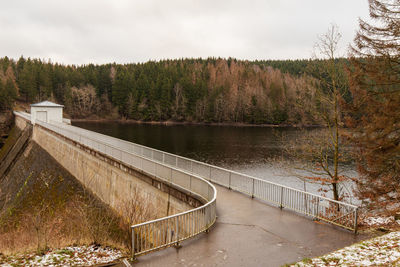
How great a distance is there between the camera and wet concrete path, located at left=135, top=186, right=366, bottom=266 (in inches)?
282

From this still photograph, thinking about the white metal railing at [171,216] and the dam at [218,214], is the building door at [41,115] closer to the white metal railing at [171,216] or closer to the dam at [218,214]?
the white metal railing at [171,216]

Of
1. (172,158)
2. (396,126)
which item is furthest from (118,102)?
(396,126)

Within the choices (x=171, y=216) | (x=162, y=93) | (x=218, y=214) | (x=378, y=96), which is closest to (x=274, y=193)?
(x=218, y=214)

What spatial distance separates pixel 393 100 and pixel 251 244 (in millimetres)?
10553

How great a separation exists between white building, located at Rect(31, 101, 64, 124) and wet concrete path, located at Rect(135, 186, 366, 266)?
45030mm

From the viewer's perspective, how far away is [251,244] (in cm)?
820

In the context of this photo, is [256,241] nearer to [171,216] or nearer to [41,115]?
[171,216]

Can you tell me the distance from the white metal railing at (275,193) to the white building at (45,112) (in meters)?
31.7

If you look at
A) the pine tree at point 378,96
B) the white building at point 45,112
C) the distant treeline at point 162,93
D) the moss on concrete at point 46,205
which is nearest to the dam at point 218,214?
the moss on concrete at point 46,205

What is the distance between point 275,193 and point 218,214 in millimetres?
2874

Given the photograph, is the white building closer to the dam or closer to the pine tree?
the dam

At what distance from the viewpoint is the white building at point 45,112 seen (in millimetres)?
46709

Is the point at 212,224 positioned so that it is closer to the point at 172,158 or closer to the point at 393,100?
the point at 172,158

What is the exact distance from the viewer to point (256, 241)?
8.41 metres
